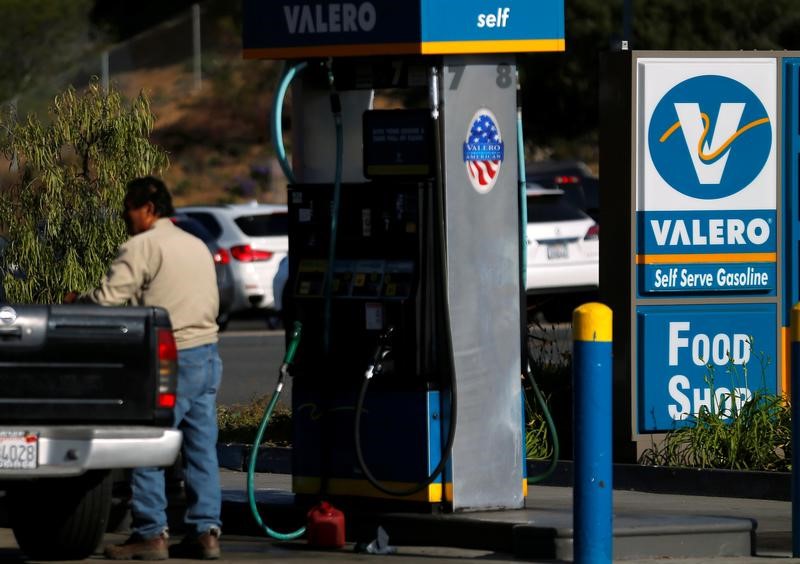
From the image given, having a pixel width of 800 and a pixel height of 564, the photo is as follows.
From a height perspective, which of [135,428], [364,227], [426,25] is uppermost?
[426,25]

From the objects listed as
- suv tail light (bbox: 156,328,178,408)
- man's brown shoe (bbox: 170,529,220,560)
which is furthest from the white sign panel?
suv tail light (bbox: 156,328,178,408)

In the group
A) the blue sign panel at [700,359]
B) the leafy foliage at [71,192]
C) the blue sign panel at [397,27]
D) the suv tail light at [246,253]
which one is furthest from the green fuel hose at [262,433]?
the suv tail light at [246,253]

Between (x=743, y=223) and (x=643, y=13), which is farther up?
Answer: (x=643, y=13)

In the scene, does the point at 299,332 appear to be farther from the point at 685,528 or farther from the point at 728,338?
A: the point at 728,338

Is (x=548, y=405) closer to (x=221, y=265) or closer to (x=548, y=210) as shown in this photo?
(x=548, y=210)

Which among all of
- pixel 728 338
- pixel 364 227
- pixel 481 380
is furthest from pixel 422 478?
pixel 728 338

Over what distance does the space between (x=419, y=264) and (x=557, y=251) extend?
12967 mm

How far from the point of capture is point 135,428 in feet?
25.7

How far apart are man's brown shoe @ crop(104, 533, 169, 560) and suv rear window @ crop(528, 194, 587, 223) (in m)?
13.4

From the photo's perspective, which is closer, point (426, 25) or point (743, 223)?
point (426, 25)

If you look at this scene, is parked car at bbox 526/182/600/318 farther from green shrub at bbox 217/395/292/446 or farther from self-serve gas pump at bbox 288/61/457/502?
self-serve gas pump at bbox 288/61/457/502

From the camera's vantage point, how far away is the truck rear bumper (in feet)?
25.2

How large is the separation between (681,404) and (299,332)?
2.91 meters

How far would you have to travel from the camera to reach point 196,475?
862 cm
